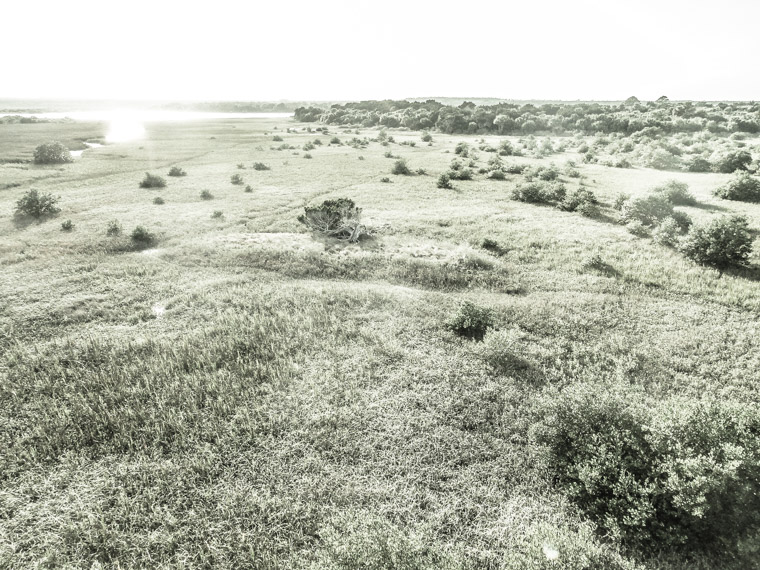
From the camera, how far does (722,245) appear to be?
59.0 feet

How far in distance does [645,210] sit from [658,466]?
24994 millimetres

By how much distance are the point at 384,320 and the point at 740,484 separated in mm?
9884

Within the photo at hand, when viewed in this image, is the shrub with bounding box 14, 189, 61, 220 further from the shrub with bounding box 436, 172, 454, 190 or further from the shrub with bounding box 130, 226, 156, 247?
the shrub with bounding box 436, 172, 454, 190

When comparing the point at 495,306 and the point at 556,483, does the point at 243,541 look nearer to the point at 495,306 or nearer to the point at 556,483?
the point at 556,483

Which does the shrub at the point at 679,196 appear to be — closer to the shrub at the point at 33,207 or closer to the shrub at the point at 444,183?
the shrub at the point at 444,183

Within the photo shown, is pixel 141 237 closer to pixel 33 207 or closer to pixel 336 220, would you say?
pixel 33 207

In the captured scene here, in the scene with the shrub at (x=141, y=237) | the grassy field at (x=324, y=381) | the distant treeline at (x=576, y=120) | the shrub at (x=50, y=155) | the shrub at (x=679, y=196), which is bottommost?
the grassy field at (x=324, y=381)

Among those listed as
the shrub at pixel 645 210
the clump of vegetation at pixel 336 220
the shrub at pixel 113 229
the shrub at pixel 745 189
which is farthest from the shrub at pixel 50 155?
the shrub at pixel 745 189

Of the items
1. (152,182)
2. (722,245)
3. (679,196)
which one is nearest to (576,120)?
(679,196)

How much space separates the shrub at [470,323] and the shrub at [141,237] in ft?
66.2

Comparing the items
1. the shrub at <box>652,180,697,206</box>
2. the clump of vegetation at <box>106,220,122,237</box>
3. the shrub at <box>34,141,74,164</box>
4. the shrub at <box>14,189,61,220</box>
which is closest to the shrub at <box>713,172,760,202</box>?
the shrub at <box>652,180,697,206</box>

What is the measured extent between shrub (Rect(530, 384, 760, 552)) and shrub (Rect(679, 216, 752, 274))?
14.8 m

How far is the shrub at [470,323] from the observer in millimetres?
12617

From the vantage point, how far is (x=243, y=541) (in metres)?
6.20
